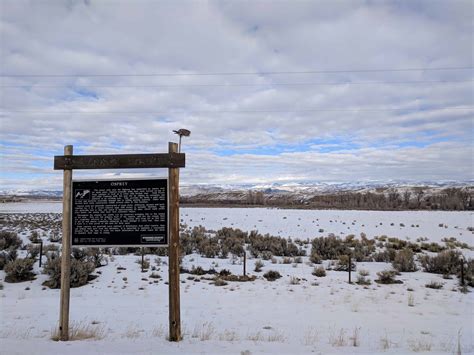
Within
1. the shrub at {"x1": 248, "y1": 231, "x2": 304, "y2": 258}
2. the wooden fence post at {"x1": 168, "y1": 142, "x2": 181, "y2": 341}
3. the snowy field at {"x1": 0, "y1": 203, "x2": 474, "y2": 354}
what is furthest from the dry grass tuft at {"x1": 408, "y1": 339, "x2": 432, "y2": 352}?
the shrub at {"x1": 248, "y1": 231, "x2": 304, "y2": 258}

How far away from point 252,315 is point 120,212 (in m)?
4.62

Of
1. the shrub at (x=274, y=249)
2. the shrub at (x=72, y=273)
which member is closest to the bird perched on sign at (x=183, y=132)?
the shrub at (x=274, y=249)

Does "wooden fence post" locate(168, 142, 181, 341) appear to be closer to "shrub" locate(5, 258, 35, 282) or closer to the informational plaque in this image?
the informational plaque

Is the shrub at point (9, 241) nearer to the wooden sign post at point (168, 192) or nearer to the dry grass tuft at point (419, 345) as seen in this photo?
the wooden sign post at point (168, 192)

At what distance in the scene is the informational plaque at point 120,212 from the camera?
5793mm

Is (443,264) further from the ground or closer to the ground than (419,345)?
closer to the ground

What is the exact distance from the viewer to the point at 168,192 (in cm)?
581

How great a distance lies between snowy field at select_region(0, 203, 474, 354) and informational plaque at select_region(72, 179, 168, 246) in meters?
1.63

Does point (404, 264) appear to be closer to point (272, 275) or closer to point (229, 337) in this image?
point (272, 275)

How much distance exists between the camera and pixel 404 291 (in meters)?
11.4

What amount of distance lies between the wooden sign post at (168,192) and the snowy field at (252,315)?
44cm

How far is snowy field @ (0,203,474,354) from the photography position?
573 cm

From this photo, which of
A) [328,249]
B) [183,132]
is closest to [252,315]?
[328,249]

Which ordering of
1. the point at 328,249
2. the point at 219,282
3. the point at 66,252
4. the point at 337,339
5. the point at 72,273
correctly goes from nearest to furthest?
the point at 66,252, the point at 337,339, the point at 72,273, the point at 219,282, the point at 328,249
